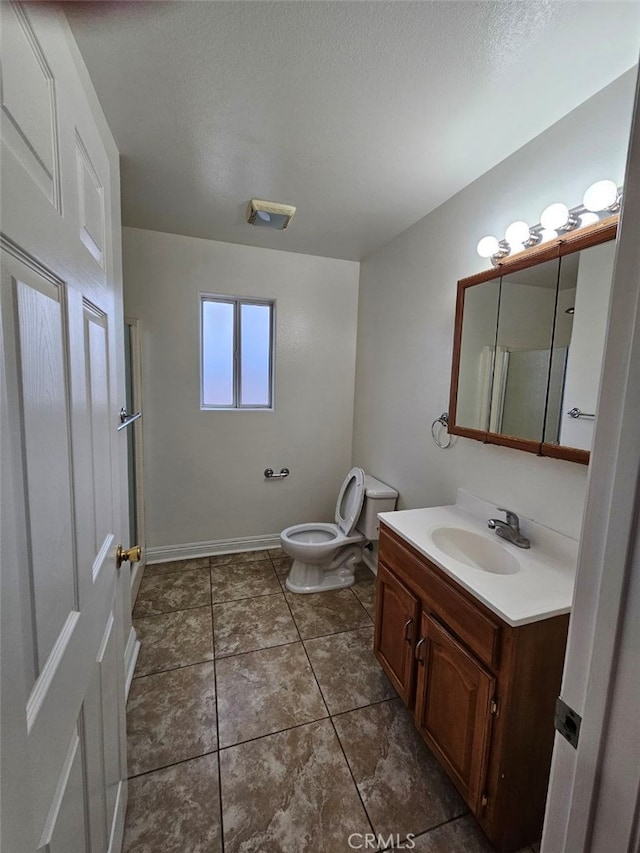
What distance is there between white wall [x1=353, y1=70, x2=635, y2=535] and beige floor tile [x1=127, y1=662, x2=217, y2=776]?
4.90 ft

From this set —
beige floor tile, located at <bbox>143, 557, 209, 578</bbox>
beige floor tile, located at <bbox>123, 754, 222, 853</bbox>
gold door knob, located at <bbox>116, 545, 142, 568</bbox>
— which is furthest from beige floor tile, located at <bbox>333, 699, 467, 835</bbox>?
beige floor tile, located at <bbox>143, 557, 209, 578</bbox>

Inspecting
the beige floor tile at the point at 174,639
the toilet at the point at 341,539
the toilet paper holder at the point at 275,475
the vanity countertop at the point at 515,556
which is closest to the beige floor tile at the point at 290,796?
the beige floor tile at the point at 174,639

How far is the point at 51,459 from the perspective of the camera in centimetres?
56

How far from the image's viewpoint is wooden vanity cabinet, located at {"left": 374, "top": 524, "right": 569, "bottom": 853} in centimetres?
102

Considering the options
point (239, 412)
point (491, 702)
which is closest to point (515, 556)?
point (491, 702)

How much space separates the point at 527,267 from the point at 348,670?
2038 millimetres

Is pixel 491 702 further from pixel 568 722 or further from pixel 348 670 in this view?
pixel 348 670

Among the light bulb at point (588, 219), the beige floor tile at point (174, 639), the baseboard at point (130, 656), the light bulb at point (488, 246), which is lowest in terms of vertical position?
the beige floor tile at point (174, 639)

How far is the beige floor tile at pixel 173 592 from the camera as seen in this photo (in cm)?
221

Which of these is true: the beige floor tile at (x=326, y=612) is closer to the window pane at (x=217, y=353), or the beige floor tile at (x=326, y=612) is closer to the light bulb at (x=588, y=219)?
the window pane at (x=217, y=353)

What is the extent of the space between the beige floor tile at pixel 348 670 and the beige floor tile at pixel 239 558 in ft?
3.35

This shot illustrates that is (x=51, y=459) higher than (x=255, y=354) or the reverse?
the reverse

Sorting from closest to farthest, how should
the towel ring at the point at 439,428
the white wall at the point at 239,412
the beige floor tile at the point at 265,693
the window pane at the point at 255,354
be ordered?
the beige floor tile at the point at 265,693 → the towel ring at the point at 439,428 → the white wall at the point at 239,412 → the window pane at the point at 255,354

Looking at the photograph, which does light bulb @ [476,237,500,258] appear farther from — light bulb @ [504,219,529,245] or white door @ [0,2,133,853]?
white door @ [0,2,133,853]
